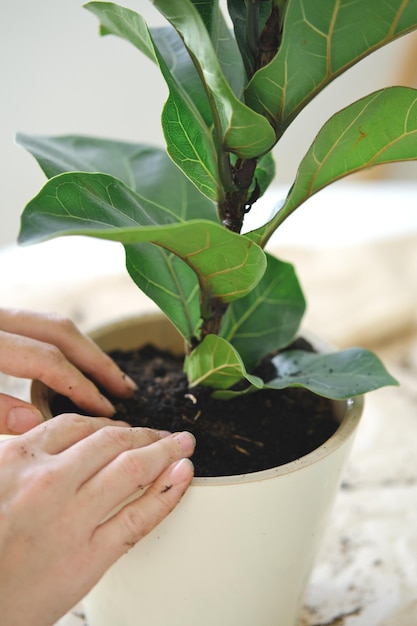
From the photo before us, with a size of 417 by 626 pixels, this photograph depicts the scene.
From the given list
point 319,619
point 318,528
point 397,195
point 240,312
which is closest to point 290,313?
point 240,312

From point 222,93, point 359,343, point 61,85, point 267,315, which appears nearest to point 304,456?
point 267,315

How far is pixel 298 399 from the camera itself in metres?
0.77

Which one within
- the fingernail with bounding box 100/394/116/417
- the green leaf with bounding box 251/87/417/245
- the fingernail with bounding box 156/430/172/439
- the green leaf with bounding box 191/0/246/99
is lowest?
the fingernail with bounding box 100/394/116/417

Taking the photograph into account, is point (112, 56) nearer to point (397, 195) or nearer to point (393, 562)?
point (397, 195)

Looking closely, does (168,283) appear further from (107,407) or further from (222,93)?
(222,93)

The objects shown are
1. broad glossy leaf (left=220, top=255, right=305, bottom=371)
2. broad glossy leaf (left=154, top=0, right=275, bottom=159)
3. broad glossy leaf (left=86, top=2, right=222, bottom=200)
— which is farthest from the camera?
broad glossy leaf (left=220, top=255, right=305, bottom=371)

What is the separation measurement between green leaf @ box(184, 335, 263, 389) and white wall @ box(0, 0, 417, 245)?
1186mm

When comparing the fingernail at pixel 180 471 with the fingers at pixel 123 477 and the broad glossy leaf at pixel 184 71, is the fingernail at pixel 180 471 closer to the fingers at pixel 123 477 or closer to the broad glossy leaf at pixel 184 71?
the fingers at pixel 123 477

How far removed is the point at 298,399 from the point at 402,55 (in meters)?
1.69

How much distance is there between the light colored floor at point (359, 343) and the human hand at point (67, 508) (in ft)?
0.92

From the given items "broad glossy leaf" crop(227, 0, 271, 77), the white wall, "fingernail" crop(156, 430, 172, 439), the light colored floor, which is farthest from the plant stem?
the white wall

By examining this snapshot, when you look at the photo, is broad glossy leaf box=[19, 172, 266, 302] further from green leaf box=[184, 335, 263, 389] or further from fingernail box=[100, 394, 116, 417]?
fingernail box=[100, 394, 116, 417]

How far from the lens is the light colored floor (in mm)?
849

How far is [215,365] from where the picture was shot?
66 cm
